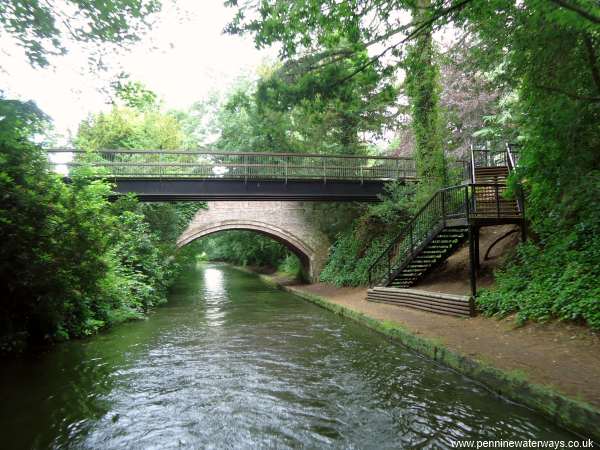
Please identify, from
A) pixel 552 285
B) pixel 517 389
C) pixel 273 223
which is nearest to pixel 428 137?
pixel 552 285

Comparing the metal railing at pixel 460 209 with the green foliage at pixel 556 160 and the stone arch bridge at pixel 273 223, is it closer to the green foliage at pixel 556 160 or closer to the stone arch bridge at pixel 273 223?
the green foliage at pixel 556 160

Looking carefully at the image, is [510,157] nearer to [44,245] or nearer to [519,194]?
[519,194]

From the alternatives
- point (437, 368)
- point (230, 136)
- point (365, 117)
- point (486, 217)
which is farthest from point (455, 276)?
point (230, 136)

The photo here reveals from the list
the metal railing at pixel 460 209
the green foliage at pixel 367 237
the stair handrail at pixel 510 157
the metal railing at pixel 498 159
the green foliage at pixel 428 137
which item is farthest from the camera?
the green foliage at pixel 367 237

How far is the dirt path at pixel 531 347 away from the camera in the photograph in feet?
14.6

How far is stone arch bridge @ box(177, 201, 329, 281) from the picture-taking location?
20.0 metres

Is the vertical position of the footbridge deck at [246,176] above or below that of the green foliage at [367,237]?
above

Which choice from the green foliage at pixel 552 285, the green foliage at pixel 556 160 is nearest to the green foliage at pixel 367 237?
the green foliage at pixel 552 285

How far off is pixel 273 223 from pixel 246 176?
6.13 metres

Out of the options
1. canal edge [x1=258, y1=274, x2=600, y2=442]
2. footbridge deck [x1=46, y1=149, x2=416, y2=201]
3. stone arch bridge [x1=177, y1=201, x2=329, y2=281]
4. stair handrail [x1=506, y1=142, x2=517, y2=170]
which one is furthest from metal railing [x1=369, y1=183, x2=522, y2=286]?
stone arch bridge [x1=177, y1=201, x2=329, y2=281]

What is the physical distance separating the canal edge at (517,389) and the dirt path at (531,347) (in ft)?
0.37

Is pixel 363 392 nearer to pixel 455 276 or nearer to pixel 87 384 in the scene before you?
pixel 87 384

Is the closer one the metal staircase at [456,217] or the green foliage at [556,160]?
the green foliage at [556,160]

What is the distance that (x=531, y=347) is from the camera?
5.78 m
